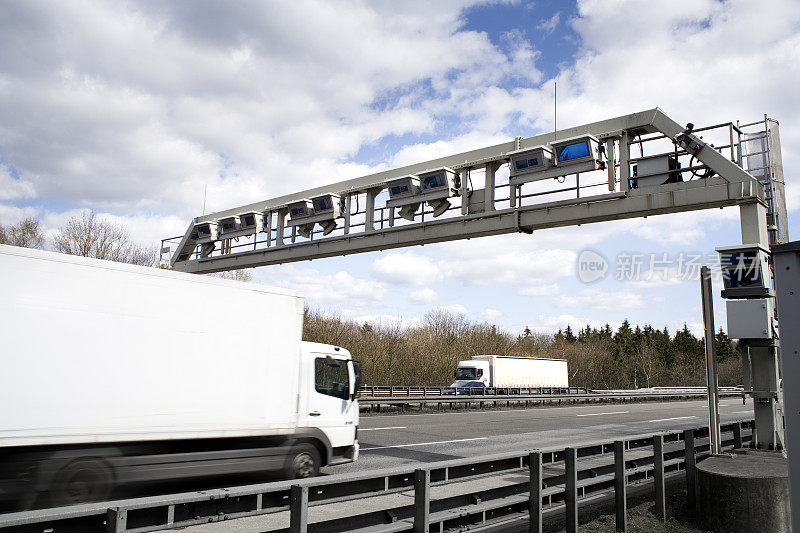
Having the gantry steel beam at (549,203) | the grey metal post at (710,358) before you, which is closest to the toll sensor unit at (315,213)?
the gantry steel beam at (549,203)

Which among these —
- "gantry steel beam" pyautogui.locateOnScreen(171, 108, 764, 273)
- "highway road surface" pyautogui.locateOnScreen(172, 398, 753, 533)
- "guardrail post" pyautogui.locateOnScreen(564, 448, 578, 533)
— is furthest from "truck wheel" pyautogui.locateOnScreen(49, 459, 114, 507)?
"gantry steel beam" pyautogui.locateOnScreen(171, 108, 764, 273)

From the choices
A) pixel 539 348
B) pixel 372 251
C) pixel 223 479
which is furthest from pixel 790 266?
pixel 539 348

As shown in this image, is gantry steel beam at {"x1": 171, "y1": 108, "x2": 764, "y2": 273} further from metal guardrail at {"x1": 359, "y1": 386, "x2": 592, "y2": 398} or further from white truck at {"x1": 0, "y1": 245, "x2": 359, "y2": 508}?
metal guardrail at {"x1": 359, "y1": 386, "x2": 592, "y2": 398}

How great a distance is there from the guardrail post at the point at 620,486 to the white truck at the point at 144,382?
16.3 ft

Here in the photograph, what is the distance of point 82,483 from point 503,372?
39.2 metres

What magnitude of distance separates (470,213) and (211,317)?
7471mm

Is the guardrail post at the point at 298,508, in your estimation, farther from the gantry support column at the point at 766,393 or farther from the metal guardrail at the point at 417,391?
the metal guardrail at the point at 417,391

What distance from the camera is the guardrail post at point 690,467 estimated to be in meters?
8.08

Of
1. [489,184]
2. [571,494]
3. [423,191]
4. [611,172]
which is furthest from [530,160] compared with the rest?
[571,494]

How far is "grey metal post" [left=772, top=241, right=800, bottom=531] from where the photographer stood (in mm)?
3910

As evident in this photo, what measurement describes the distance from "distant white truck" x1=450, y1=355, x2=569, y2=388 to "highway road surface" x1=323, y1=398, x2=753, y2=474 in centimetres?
1591

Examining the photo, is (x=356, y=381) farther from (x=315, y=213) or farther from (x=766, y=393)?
(x=315, y=213)

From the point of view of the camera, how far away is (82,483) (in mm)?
7820

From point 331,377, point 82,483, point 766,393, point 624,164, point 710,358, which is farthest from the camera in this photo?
point 624,164
